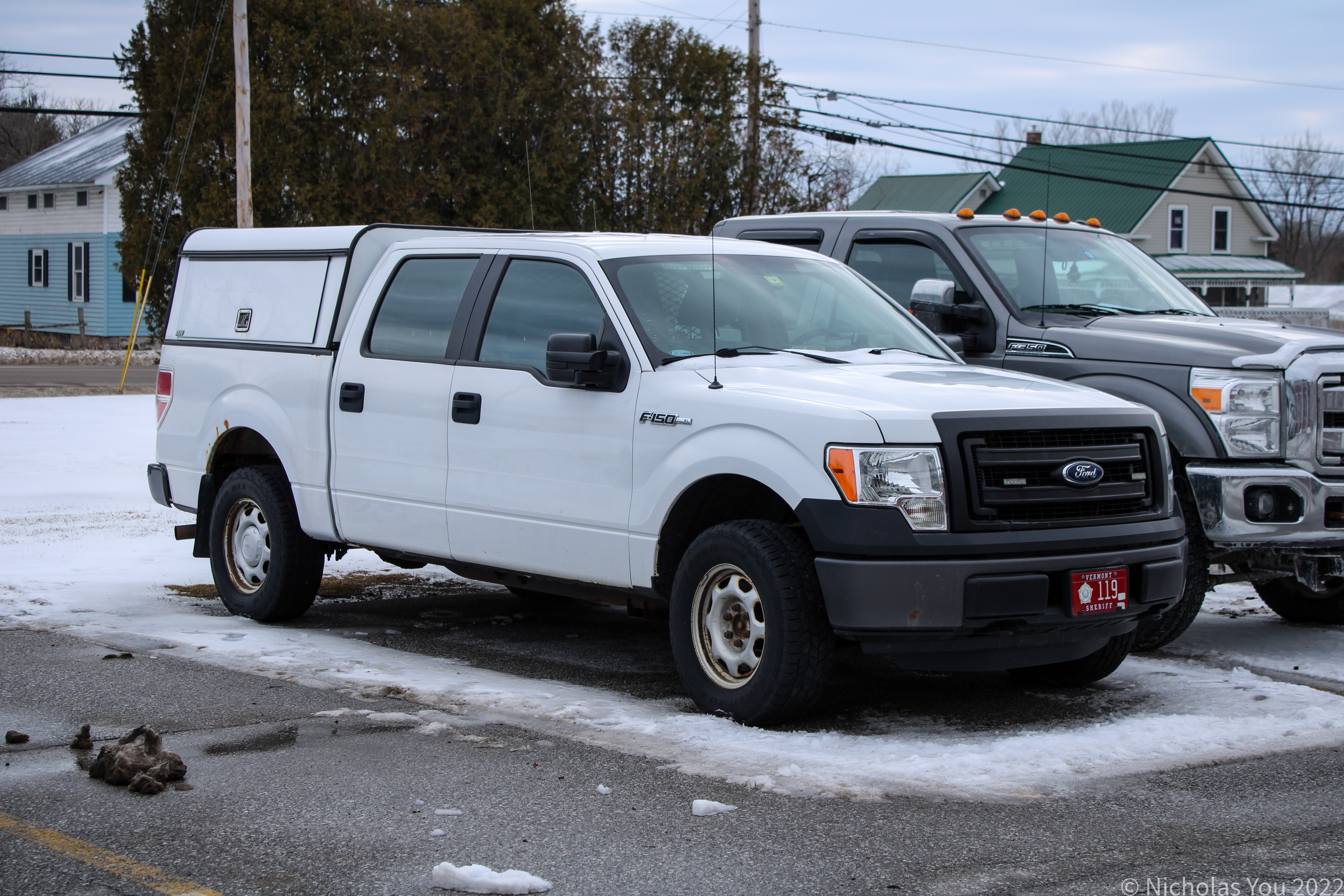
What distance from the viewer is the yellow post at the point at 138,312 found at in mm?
24812

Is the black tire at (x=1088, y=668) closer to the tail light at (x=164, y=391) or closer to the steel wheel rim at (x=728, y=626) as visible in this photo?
the steel wheel rim at (x=728, y=626)

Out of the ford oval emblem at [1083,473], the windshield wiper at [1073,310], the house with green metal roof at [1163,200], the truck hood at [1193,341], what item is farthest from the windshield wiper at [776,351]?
the house with green metal roof at [1163,200]

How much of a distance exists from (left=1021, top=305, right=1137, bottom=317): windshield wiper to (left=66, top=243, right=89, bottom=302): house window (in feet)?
131

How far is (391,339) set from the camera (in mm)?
7371

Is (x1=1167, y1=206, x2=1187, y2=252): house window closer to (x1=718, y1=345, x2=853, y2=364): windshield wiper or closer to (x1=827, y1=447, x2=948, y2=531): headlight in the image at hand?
(x1=718, y1=345, x2=853, y2=364): windshield wiper

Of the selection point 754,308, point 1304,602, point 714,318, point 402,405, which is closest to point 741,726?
point 714,318

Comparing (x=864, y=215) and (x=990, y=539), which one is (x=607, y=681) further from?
(x=864, y=215)

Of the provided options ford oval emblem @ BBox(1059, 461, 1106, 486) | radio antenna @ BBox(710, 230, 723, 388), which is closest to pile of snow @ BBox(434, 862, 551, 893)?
radio antenna @ BBox(710, 230, 723, 388)

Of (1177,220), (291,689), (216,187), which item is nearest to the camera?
(291,689)

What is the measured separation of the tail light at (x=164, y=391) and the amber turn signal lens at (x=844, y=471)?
489 cm

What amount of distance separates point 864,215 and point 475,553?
3.41 m

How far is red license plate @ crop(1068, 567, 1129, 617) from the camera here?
5.51m

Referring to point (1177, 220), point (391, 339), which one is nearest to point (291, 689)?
point (391, 339)

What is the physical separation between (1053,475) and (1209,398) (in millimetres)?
1955
